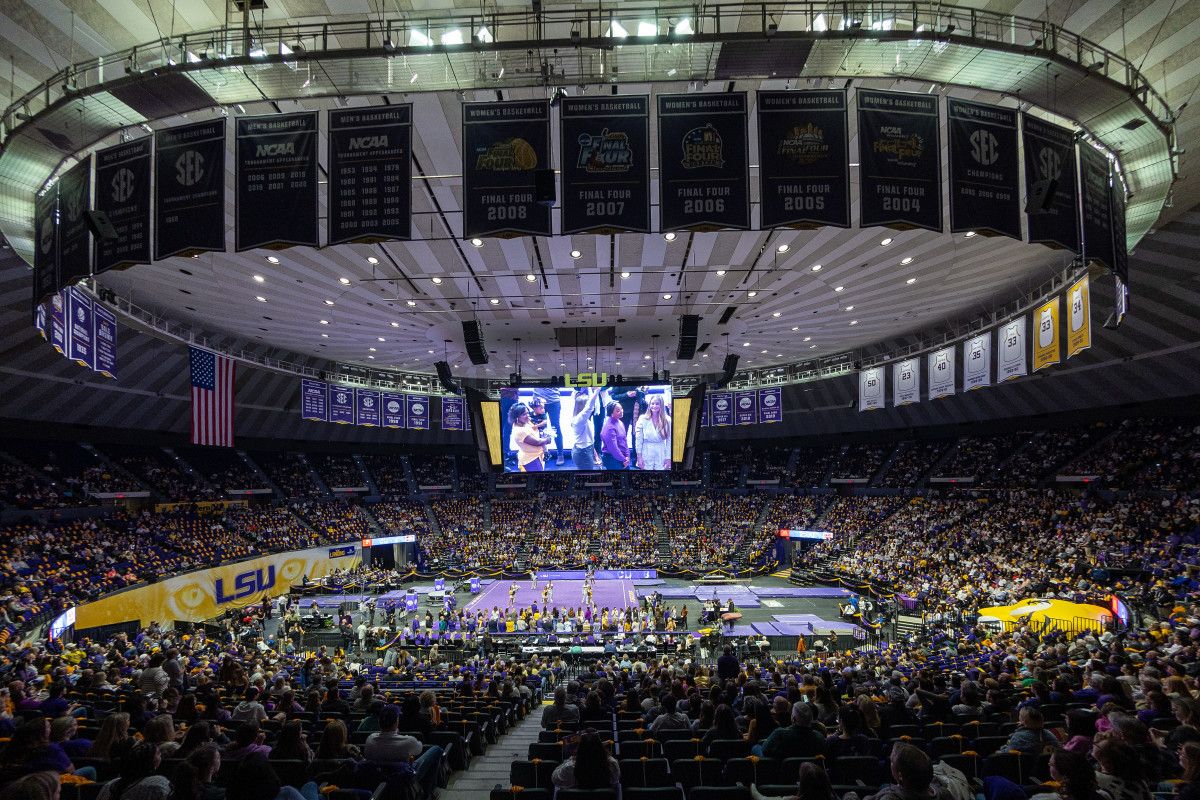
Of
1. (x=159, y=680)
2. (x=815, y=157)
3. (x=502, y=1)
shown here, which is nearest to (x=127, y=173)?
(x=502, y=1)

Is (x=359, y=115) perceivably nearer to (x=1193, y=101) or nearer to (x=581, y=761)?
(x=581, y=761)

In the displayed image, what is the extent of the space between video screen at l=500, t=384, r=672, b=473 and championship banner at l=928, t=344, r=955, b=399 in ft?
31.8

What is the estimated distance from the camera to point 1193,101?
9930 millimetres

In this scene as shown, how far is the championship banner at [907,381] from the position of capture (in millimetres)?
23062

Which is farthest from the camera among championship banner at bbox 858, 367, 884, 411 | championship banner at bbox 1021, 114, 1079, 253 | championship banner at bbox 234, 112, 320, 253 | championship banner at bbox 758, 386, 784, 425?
championship banner at bbox 758, 386, 784, 425

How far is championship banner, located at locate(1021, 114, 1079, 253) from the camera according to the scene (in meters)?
9.21

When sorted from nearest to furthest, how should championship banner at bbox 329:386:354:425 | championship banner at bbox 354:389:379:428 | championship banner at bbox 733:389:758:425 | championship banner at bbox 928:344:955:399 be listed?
1. championship banner at bbox 928:344:955:399
2. championship banner at bbox 329:386:354:425
3. championship banner at bbox 354:389:379:428
4. championship banner at bbox 733:389:758:425

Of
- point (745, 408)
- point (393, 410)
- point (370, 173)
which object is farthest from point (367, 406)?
point (370, 173)

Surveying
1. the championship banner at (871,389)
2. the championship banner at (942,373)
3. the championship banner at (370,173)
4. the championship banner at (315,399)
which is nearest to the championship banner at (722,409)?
the championship banner at (871,389)

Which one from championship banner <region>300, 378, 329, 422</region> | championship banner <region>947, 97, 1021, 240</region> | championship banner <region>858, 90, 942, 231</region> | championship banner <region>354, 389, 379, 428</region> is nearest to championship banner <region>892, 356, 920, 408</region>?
championship banner <region>947, 97, 1021, 240</region>

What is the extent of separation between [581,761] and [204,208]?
8739 mm

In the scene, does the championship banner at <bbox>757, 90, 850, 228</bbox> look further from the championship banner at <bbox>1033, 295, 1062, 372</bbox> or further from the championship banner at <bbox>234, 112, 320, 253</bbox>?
the championship banner at <bbox>1033, 295, 1062, 372</bbox>

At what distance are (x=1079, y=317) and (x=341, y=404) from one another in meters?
25.5

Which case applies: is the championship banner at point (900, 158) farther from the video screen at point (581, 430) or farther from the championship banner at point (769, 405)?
the championship banner at point (769, 405)
